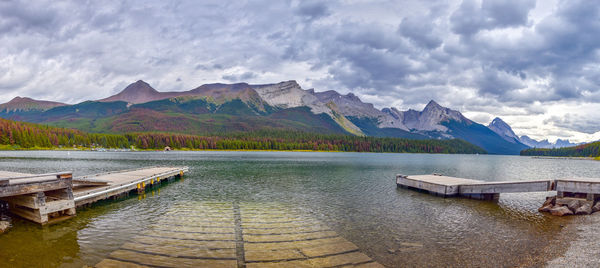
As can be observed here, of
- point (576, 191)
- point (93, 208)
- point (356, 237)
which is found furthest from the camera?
point (576, 191)

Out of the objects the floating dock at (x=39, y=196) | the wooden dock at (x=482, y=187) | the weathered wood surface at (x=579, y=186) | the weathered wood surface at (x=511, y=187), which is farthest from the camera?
the wooden dock at (x=482, y=187)

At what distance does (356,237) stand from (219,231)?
28.5 ft

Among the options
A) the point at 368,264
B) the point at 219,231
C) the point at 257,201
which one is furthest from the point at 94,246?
the point at 257,201

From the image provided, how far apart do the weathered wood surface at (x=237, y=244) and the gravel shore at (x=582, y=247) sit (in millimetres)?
9847

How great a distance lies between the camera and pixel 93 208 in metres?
25.7

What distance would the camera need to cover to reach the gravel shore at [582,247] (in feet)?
48.3

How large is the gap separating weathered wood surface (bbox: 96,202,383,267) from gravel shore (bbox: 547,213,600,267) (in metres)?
9.85

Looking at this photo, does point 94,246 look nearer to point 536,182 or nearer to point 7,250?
point 7,250

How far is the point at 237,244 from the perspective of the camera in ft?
54.1

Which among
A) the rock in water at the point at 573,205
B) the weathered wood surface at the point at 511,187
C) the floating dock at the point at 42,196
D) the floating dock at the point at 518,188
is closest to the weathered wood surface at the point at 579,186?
the floating dock at the point at 518,188

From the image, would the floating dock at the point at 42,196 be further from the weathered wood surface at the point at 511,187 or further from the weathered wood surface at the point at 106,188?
the weathered wood surface at the point at 511,187

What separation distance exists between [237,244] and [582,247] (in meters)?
19.7

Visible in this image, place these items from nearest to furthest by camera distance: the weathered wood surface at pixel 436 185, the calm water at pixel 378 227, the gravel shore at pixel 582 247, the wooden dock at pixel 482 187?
the gravel shore at pixel 582 247 → the calm water at pixel 378 227 → the wooden dock at pixel 482 187 → the weathered wood surface at pixel 436 185

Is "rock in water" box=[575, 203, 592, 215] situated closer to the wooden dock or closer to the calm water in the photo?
the calm water
